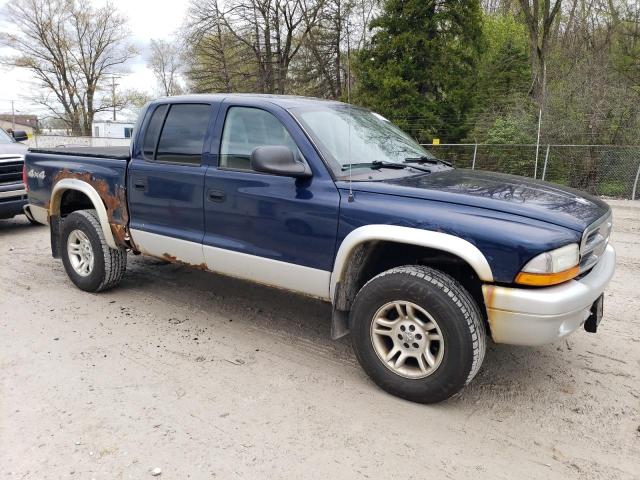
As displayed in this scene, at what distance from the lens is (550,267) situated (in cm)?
272

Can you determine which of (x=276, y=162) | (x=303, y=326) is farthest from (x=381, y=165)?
(x=303, y=326)

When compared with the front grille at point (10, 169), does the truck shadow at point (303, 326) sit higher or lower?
lower

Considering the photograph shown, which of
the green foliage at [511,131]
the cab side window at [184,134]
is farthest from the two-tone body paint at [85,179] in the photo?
the green foliage at [511,131]

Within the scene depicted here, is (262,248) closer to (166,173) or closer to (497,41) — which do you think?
(166,173)

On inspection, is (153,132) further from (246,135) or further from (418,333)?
(418,333)

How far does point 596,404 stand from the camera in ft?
Result: 10.4

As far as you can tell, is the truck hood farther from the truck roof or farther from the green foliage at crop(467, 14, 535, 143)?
the green foliage at crop(467, 14, 535, 143)

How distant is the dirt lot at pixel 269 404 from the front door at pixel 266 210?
2.15 feet

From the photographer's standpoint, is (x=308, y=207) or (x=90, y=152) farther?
(x=90, y=152)

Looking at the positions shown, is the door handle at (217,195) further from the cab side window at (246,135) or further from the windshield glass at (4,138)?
the windshield glass at (4,138)

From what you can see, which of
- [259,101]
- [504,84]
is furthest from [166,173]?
[504,84]

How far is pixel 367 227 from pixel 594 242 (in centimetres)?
140

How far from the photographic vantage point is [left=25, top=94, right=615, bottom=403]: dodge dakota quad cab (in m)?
2.82

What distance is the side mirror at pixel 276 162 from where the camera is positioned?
3250 mm
